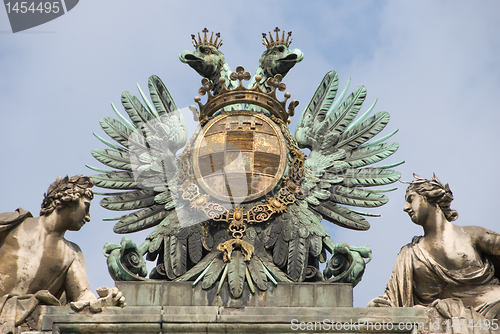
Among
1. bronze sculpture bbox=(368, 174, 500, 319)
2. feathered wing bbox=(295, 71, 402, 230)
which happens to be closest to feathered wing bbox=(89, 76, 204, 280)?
feathered wing bbox=(295, 71, 402, 230)

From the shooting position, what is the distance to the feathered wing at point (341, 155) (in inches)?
690

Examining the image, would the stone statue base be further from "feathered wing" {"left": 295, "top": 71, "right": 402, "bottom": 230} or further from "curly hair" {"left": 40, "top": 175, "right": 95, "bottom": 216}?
"feathered wing" {"left": 295, "top": 71, "right": 402, "bottom": 230}

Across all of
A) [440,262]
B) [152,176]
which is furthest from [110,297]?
[440,262]

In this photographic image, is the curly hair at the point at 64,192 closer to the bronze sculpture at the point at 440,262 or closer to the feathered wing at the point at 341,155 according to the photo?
the feathered wing at the point at 341,155

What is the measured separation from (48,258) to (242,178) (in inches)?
138

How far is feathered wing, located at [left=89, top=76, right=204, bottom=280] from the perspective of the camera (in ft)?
55.5

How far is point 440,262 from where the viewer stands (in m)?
16.0

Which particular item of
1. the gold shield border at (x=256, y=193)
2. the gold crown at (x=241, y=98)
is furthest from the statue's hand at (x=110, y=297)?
the gold crown at (x=241, y=98)

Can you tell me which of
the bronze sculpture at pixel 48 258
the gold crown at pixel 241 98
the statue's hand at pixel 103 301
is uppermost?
the gold crown at pixel 241 98

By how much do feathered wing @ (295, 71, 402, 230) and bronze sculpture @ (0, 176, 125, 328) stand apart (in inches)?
151

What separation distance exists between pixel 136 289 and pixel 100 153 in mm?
3026

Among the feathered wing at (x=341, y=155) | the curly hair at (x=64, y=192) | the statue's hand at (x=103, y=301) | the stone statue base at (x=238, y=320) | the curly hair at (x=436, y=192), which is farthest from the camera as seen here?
the feathered wing at (x=341, y=155)

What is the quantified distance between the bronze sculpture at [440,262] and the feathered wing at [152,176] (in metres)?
3.28

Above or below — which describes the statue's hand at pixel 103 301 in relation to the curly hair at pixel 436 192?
below
